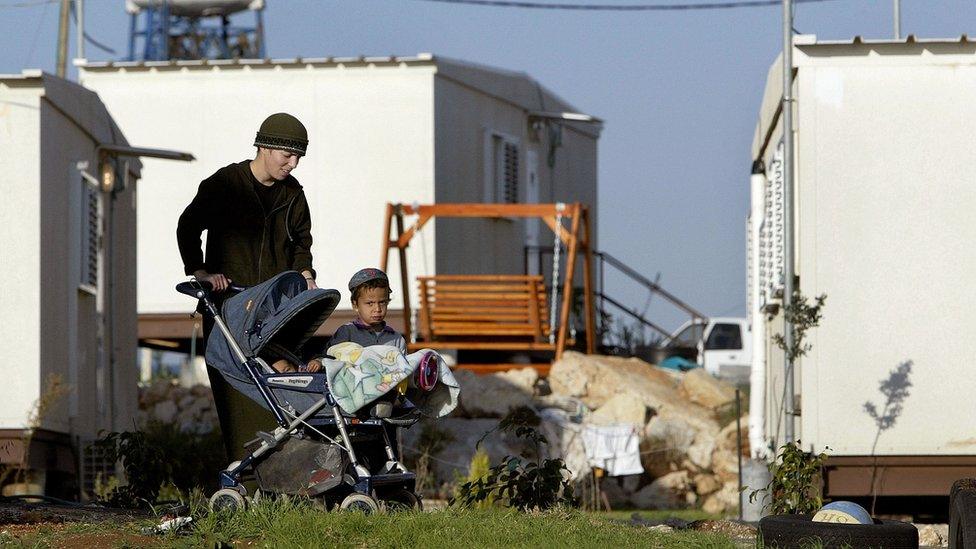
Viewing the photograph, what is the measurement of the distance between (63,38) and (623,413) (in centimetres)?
1689

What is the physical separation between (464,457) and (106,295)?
385 cm

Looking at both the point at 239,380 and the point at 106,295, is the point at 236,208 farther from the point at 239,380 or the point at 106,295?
the point at 106,295

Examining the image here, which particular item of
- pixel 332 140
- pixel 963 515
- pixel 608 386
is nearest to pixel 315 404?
pixel 963 515

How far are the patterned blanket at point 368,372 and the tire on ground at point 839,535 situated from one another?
152 centimetres

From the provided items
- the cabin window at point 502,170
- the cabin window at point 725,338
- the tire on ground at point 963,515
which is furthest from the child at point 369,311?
the cabin window at point 725,338

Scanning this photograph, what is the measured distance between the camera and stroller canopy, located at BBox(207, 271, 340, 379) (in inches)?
288

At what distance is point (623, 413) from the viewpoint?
19062 millimetres

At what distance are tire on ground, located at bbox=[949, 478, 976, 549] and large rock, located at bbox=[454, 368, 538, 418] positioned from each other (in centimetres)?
1208

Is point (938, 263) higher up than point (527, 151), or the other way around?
point (527, 151)

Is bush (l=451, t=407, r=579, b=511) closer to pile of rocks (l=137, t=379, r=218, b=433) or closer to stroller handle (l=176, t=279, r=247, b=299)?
stroller handle (l=176, t=279, r=247, b=299)

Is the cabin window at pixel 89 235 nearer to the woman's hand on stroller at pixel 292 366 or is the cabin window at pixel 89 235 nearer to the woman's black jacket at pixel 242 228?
the woman's black jacket at pixel 242 228

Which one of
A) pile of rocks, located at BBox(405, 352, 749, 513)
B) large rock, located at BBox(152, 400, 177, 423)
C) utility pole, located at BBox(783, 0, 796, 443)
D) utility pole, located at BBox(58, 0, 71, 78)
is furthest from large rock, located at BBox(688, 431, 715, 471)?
utility pole, located at BBox(58, 0, 71, 78)

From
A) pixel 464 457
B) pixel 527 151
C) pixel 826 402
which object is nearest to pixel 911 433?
pixel 826 402

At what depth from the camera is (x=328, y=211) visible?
79.9 ft
